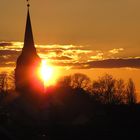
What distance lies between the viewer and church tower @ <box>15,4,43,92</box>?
79.0 m

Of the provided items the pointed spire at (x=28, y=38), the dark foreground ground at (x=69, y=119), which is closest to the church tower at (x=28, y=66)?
the pointed spire at (x=28, y=38)

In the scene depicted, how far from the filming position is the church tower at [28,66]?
7900cm

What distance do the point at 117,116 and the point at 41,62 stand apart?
70.4ft

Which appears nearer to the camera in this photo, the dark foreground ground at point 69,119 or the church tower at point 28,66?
the dark foreground ground at point 69,119

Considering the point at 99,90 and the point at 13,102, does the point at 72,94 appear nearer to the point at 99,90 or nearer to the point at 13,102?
the point at 13,102

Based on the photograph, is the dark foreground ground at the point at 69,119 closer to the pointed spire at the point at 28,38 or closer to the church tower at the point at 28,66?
the church tower at the point at 28,66

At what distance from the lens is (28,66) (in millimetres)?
80875

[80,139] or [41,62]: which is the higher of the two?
[41,62]

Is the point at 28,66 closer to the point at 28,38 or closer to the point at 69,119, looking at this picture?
the point at 28,38

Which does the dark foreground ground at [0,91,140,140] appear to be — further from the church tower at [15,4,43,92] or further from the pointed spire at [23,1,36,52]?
the pointed spire at [23,1,36,52]

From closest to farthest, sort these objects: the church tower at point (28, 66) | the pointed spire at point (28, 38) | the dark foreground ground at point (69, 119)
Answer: the dark foreground ground at point (69, 119) < the church tower at point (28, 66) < the pointed spire at point (28, 38)

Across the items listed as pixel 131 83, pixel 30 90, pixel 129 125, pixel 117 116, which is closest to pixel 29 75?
pixel 30 90

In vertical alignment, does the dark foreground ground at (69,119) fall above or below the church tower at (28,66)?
below

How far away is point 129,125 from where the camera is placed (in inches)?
2258
